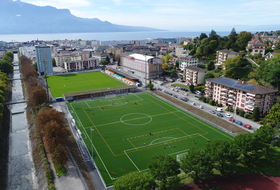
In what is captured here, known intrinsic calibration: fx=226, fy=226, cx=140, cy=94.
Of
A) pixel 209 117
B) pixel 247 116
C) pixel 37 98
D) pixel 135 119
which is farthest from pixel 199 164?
pixel 37 98

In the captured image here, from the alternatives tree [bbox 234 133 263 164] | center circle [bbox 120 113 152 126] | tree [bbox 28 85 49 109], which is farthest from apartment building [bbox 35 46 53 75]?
tree [bbox 234 133 263 164]

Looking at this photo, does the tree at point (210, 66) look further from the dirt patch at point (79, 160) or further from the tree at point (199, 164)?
the tree at point (199, 164)

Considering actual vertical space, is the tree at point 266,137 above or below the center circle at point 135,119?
above

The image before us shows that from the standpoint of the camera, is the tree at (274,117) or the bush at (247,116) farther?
the bush at (247,116)

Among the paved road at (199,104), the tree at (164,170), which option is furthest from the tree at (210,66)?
the tree at (164,170)

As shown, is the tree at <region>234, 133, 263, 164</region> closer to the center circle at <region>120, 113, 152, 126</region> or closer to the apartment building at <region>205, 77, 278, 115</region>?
the apartment building at <region>205, 77, 278, 115</region>

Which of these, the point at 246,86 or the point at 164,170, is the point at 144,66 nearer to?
the point at 246,86

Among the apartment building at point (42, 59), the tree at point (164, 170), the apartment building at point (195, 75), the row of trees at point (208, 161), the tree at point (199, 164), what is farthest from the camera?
the apartment building at point (42, 59)

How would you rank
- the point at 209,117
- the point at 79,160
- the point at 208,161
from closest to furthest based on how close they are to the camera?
1. the point at 208,161
2. the point at 79,160
3. the point at 209,117

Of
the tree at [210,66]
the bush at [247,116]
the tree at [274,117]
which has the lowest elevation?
the bush at [247,116]
